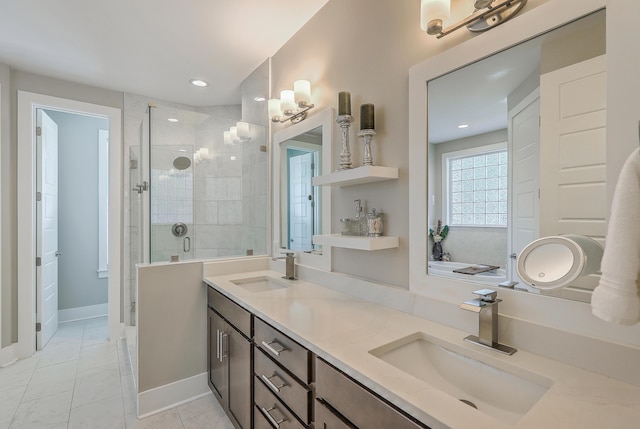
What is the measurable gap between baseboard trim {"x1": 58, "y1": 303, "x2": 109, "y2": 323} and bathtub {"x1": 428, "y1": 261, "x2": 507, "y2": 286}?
426cm

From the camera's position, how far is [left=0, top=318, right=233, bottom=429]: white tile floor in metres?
1.87

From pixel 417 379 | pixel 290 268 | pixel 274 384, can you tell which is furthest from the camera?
pixel 290 268

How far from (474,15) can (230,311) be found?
181 cm

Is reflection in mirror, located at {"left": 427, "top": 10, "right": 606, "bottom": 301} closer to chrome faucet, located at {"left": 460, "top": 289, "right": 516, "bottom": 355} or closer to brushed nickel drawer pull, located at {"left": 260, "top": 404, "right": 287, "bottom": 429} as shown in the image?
chrome faucet, located at {"left": 460, "top": 289, "right": 516, "bottom": 355}

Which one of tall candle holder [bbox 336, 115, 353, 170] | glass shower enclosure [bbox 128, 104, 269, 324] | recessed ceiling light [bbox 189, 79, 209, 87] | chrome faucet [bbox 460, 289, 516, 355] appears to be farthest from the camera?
recessed ceiling light [bbox 189, 79, 209, 87]

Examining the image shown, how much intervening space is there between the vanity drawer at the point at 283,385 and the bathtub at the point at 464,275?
71 centimetres

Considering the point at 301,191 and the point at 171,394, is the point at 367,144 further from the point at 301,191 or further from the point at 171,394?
the point at 171,394

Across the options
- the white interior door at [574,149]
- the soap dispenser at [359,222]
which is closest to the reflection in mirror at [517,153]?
the white interior door at [574,149]

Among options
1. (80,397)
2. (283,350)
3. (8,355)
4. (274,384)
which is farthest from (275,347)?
(8,355)

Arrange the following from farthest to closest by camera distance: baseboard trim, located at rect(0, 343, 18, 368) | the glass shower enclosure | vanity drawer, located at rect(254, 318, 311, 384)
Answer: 1. baseboard trim, located at rect(0, 343, 18, 368)
2. the glass shower enclosure
3. vanity drawer, located at rect(254, 318, 311, 384)

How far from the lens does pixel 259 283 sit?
223 cm

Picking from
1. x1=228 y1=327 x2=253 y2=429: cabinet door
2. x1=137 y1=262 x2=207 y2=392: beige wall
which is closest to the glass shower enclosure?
x1=137 y1=262 x2=207 y2=392: beige wall

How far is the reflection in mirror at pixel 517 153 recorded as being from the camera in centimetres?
90

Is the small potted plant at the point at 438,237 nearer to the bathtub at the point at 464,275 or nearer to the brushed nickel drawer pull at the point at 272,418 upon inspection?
the bathtub at the point at 464,275
